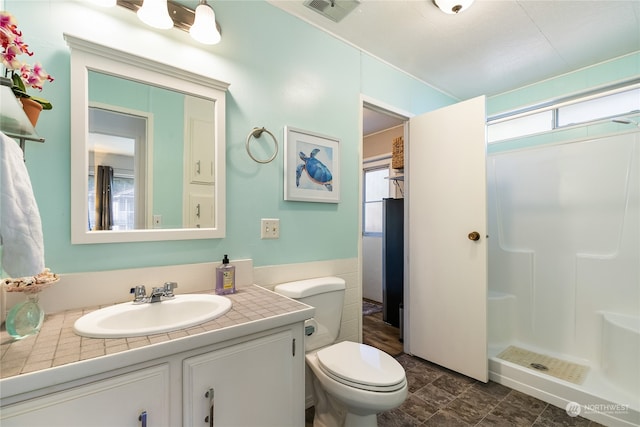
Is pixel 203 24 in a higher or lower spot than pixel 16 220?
higher

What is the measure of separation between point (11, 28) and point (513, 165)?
3.06 meters

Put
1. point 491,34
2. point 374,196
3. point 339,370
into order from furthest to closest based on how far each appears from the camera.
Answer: point 374,196, point 491,34, point 339,370

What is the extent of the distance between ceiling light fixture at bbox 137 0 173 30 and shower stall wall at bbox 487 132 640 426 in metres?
2.67

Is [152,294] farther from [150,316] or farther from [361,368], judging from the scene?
[361,368]

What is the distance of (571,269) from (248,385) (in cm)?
247

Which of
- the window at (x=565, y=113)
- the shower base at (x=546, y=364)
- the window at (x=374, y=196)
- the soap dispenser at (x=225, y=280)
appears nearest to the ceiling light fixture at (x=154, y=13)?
the soap dispenser at (x=225, y=280)

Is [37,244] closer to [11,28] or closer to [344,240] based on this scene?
[11,28]

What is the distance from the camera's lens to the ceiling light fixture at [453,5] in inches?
60.1

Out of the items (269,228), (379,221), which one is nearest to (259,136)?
(269,228)

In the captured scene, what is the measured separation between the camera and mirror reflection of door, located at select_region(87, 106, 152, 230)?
3.70 ft

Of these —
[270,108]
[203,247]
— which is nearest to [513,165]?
[270,108]

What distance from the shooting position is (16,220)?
26.1 inches

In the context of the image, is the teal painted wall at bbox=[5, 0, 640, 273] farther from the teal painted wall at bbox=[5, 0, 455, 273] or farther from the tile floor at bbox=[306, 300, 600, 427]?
the tile floor at bbox=[306, 300, 600, 427]

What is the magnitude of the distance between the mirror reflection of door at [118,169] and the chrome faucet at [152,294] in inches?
10.5
